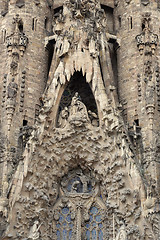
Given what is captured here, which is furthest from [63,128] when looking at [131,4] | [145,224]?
[131,4]

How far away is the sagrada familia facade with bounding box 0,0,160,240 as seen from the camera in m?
13.9

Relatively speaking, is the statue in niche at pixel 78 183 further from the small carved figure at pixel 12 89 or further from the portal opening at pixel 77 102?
the small carved figure at pixel 12 89

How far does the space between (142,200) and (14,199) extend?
10.5 ft

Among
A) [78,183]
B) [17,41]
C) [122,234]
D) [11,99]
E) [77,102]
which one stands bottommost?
[122,234]

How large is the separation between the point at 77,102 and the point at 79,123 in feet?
2.28

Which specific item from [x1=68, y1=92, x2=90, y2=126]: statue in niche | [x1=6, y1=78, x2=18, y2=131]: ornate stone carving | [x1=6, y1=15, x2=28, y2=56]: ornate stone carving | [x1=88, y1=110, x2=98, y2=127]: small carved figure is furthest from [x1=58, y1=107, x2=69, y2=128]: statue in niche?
[x1=6, y1=15, x2=28, y2=56]: ornate stone carving

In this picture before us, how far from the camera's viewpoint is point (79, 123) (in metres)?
14.8

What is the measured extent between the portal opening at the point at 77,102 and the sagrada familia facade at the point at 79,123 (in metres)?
0.03

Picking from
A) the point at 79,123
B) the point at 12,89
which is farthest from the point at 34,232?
the point at 12,89

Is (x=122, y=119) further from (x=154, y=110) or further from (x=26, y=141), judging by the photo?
(x=26, y=141)

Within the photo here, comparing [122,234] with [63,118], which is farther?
[63,118]

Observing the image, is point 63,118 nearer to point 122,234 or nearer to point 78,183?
point 78,183

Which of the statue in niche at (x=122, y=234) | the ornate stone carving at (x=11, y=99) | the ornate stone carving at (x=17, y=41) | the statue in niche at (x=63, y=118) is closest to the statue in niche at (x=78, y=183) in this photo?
the statue in niche at (x=63, y=118)

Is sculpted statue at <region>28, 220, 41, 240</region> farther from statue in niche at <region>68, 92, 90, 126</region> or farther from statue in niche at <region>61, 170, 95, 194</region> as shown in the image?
statue in niche at <region>68, 92, 90, 126</region>
